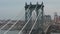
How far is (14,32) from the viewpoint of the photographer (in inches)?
612

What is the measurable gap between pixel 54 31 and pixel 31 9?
2.04 m

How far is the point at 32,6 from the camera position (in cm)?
1507

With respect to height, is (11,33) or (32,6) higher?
(32,6)

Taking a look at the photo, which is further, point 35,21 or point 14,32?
point 14,32

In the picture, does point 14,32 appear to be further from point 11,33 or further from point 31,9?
point 31,9

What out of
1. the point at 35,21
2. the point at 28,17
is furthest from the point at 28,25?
the point at 35,21

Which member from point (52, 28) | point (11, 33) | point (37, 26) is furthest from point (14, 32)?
point (52, 28)

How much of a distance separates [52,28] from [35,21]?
1.21m

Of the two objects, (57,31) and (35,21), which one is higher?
(35,21)

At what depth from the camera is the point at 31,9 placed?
15086mm

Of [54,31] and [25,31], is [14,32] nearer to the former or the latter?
[25,31]

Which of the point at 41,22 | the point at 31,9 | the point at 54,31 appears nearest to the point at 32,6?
the point at 31,9

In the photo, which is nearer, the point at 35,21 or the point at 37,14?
the point at 35,21

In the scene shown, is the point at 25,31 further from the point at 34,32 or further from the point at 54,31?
the point at 54,31
